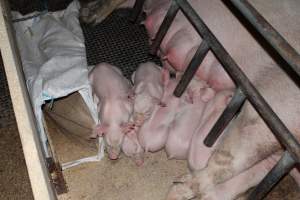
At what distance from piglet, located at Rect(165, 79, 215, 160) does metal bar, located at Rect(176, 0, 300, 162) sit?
36 cm

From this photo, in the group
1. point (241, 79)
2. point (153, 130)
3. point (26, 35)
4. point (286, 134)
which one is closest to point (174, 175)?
point (153, 130)

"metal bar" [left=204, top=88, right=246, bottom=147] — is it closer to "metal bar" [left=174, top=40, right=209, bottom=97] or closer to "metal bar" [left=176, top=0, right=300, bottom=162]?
"metal bar" [left=176, top=0, right=300, bottom=162]

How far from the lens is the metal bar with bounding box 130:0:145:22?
2.27m

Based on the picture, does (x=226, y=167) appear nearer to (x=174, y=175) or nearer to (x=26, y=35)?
(x=174, y=175)

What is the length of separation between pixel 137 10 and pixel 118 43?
0.22m

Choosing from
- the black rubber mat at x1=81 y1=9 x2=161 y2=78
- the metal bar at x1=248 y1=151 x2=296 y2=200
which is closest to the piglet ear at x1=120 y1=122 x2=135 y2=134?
the black rubber mat at x1=81 y1=9 x2=161 y2=78

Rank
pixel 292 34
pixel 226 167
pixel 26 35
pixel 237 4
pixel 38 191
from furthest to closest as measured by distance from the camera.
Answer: pixel 26 35
pixel 292 34
pixel 226 167
pixel 237 4
pixel 38 191

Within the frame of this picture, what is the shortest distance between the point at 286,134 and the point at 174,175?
0.86m

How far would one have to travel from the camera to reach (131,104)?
6.10 feet

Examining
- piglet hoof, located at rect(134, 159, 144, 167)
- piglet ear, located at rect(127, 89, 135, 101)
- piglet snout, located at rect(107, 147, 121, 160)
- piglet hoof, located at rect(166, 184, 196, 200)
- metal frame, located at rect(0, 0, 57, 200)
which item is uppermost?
metal frame, located at rect(0, 0, 57, 200)

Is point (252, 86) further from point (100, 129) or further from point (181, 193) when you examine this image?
point (100, 129)

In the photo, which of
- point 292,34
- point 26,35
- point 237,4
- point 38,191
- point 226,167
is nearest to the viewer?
point 38,191

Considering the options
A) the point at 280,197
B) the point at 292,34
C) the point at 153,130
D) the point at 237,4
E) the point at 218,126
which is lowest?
the point at 280,197

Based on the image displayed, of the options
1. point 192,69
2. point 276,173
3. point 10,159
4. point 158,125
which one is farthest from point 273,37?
point 10,159
